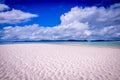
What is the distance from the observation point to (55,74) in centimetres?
423

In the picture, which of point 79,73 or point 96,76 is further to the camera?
point 79,73

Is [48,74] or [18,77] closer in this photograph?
[18,77]

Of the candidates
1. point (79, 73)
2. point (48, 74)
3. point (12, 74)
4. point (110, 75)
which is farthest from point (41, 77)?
point (110, 75)

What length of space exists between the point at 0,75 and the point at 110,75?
4083 mm

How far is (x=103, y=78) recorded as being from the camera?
395cm

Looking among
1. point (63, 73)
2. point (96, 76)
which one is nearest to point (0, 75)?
point (63, 73)

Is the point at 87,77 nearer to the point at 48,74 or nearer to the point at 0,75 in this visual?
the point at 48,74

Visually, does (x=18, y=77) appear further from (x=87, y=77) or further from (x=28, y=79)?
(x=87, y=77)

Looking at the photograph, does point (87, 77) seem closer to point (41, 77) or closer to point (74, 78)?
point (74, 78)

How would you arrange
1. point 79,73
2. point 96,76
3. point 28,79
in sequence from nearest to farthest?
point 28,79 < point 96,76 < point 79,73

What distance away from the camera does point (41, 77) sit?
13.0ft

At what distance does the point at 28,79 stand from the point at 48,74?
0.78 metres

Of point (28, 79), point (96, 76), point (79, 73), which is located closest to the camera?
point (28, 79)

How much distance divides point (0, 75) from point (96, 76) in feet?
11.5
